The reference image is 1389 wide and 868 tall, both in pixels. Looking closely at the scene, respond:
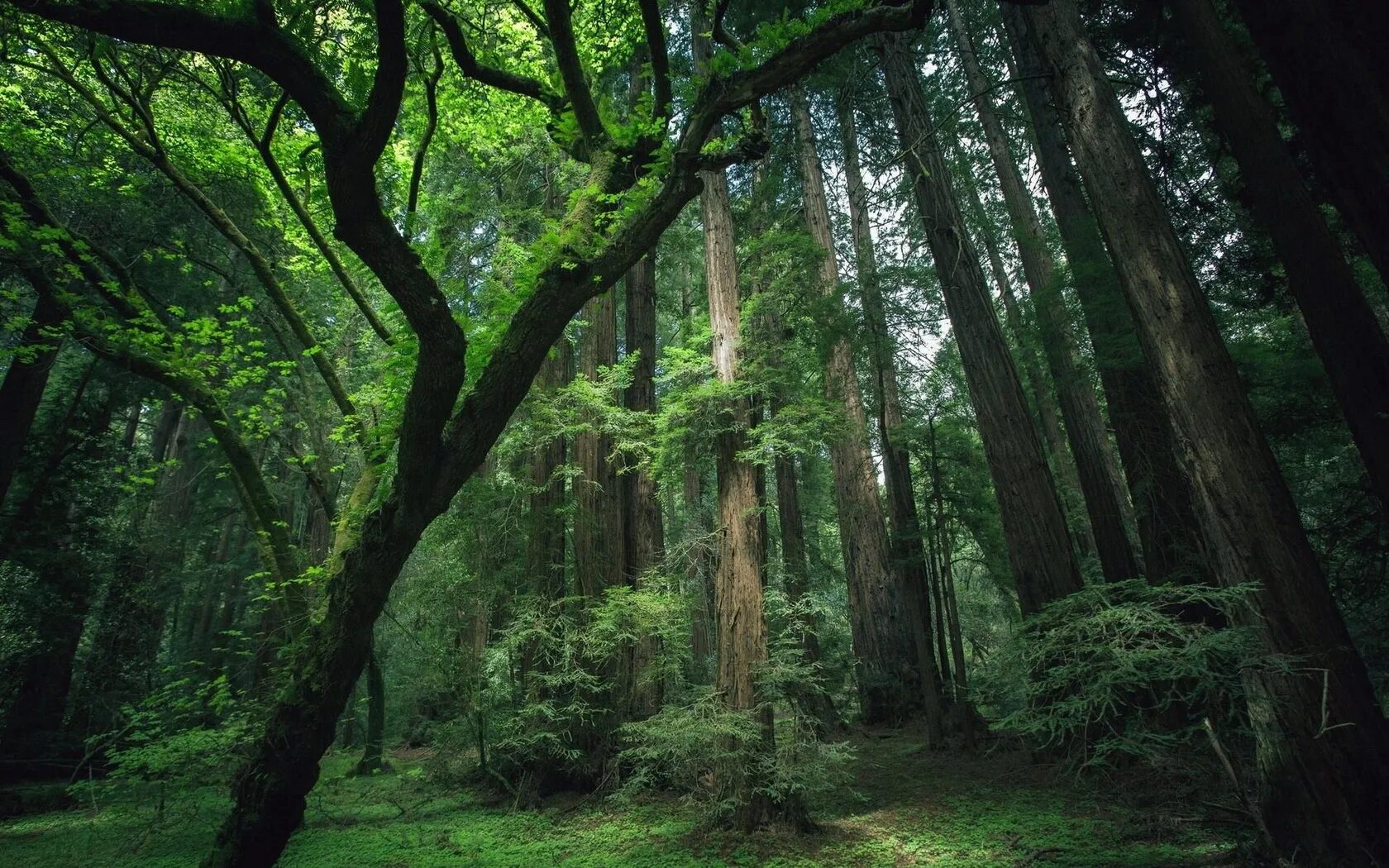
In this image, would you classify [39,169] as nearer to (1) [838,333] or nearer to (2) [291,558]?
(2) [291,558]

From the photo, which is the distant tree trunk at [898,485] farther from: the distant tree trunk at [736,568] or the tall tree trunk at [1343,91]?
the tall tree trunk at [1343,91]

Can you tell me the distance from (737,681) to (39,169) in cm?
1136

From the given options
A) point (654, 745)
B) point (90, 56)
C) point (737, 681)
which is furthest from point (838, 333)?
point (90, 56)

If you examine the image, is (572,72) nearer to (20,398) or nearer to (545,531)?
(545,531)

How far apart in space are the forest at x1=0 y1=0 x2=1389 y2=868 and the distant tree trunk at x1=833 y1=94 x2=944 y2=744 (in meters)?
0.07

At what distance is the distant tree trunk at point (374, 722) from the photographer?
9.25 m

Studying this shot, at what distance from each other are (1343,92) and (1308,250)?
2.93 feet

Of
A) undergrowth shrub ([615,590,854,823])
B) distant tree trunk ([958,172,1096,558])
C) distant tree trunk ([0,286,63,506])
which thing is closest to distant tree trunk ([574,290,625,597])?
undergrowth shrub ([615,590,854,823])

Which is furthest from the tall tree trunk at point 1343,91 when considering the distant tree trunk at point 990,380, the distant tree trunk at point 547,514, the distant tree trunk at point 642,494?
the distant tree trunk at point 547,514

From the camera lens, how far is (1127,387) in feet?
21.6

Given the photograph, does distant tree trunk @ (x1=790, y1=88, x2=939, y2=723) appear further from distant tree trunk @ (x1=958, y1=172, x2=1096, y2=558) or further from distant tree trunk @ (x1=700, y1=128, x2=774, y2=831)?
distant tree trunk @ (x1=700, y1=128, x2=774, y2=831)

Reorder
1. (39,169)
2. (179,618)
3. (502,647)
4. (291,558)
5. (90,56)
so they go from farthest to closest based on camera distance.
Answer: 1. (179,618)
2. (39,169)
3. (502,647)
4. (291,558)
5. (90,56)

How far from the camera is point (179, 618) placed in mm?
16281

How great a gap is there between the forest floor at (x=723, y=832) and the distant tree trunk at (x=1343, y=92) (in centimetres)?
374
